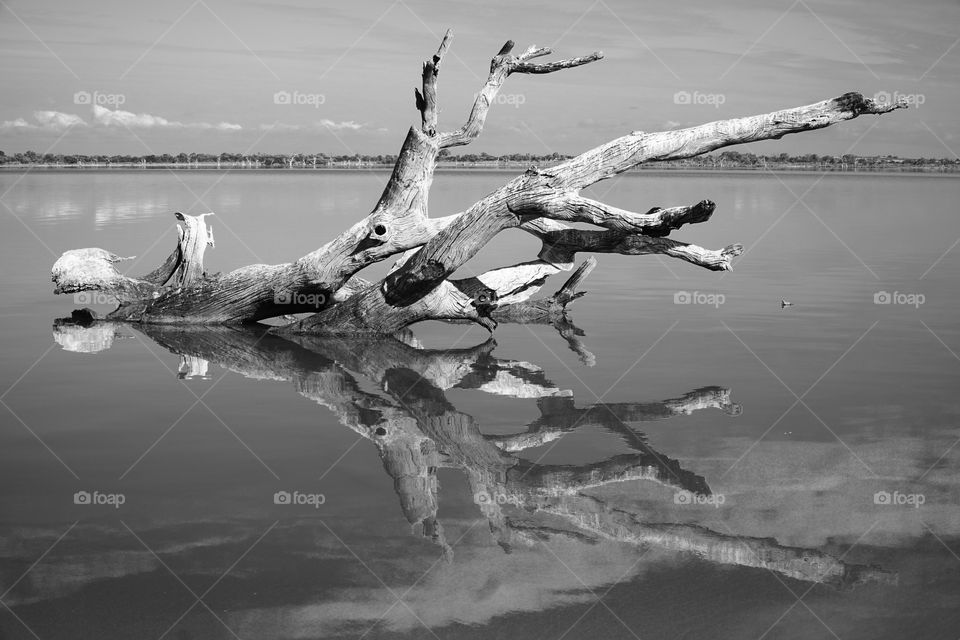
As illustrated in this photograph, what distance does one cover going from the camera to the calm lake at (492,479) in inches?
210

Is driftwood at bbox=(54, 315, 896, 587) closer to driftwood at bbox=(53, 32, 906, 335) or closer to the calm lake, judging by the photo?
the calm lake

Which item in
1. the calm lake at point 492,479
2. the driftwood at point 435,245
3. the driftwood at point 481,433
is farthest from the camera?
the driftwood at point 435,245

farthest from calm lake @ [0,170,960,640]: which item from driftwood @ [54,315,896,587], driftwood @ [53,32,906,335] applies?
driftwood @ [53,32,906,335]

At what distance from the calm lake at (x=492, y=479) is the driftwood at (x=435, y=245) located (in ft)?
1.78

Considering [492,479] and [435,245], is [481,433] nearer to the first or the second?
[492,479]

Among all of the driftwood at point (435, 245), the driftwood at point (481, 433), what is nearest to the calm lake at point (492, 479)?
the driftwood at point (481, 433)

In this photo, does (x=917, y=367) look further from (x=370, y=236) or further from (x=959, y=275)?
(x=959, y=275)

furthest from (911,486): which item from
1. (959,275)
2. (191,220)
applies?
(959,275)

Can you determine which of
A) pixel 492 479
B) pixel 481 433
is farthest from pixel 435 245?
pixel 492 479

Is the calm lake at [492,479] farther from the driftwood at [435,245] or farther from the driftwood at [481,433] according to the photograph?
the driftwood at [435,245]

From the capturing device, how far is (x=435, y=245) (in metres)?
11.9

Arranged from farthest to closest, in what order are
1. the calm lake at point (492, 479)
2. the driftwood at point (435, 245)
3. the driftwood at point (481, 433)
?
the driftwood at point (435, 245) < the driftwood at point (481, 433) < the calm lake at point (492, 479)

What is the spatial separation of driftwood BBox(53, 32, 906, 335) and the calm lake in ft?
1.78

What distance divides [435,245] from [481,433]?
4.12 meters
